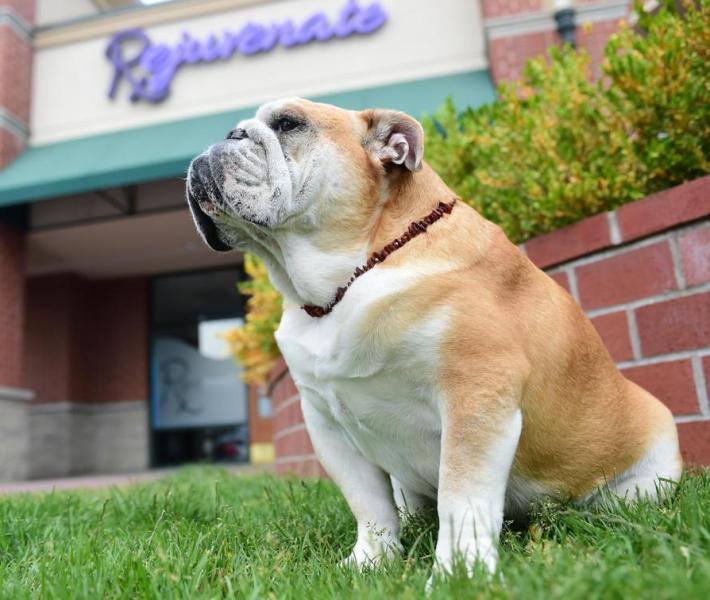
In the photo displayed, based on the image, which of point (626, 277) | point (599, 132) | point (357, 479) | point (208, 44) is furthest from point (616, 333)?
point (208, 44)

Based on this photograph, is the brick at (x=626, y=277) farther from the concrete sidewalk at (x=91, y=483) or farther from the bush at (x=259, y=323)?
the concrete sidewalk at (x=91, y=483)

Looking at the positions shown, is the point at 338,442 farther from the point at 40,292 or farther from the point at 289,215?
the point at 40,292

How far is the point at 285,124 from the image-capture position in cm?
191

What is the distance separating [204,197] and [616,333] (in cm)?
161

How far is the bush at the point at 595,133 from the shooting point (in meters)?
2.56

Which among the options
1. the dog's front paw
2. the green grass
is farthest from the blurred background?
the dog's front paw

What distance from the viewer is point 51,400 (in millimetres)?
12133

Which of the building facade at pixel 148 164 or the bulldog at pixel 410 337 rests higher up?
the building facade at pixel 148 164

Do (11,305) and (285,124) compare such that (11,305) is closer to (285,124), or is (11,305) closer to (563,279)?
(563,279)

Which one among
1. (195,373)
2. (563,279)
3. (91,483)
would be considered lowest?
(91,483)

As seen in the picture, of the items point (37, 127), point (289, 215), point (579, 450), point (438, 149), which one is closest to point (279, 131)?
point (289, 215)

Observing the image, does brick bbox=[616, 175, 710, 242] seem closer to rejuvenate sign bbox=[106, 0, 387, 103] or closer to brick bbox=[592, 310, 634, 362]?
brick bbox=[592, 310, 634, 362]

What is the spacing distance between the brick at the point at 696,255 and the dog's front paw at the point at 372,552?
4.57 ft

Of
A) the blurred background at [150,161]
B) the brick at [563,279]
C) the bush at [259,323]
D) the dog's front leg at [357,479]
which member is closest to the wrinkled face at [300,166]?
the dog's front leg at [357,479]
